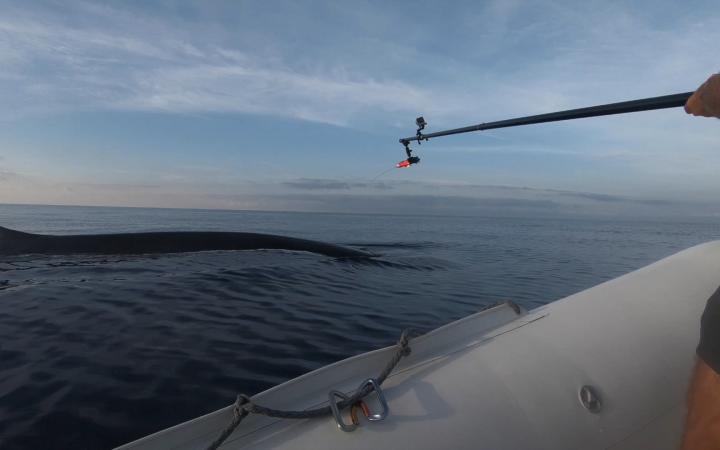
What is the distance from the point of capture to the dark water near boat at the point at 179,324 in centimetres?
465

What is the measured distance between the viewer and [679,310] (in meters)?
3.86

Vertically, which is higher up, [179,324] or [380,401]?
[380,401]

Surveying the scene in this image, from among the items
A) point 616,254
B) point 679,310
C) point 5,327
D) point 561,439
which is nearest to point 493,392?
point 561,439

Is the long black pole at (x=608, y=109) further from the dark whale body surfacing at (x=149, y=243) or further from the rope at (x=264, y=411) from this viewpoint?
the dark whale body surfacing at (x=149, y=243)

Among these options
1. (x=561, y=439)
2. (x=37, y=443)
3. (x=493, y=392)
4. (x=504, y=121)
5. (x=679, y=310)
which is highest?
(x=504, y=121)

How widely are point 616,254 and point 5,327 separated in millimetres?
28947

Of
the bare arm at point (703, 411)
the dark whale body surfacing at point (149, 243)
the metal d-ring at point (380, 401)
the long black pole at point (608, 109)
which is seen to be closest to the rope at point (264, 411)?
the metal d-ring at point (380, 401)

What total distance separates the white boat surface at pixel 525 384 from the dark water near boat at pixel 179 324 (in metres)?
2.71

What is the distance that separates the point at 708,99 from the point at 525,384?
216 centimetres

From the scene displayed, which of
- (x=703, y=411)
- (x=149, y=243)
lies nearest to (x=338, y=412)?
(x=703, y=411)

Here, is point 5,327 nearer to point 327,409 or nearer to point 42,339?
point 42,339

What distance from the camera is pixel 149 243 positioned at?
16953 mm

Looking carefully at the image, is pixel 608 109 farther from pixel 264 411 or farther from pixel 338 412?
pixel 264 411

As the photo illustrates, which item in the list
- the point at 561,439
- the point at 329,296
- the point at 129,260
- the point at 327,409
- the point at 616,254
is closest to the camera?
the point at 327,409
